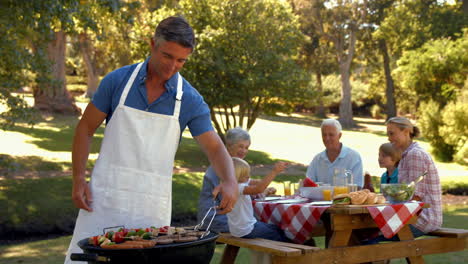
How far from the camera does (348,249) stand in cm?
512

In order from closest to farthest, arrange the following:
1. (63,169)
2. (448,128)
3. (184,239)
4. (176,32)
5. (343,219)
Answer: (184,239) → (176,32) → (343,219) → (63,169) → (448,128)

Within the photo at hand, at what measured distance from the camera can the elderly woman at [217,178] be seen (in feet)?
17.2

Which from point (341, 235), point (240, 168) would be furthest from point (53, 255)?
point (341, 235)

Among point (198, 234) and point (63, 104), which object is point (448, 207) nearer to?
point (198, 234)

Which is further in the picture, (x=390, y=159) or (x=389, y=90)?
(x=389, y=90)

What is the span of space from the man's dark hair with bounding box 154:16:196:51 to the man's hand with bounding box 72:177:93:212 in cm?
86

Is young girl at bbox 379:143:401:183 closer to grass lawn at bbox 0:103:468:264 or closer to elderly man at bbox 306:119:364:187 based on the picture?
elderly man at bbox 306:119:364:187

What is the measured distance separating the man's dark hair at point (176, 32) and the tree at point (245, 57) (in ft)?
49.8

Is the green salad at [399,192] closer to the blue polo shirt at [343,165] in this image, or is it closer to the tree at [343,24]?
the blue polo shirt at [343,165]

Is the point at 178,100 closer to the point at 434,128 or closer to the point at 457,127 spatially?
the point at 457,127

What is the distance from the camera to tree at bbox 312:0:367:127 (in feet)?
127

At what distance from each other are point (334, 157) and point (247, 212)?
5.97 ft

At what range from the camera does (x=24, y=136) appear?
21.3 meters

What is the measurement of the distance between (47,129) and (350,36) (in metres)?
22.8
